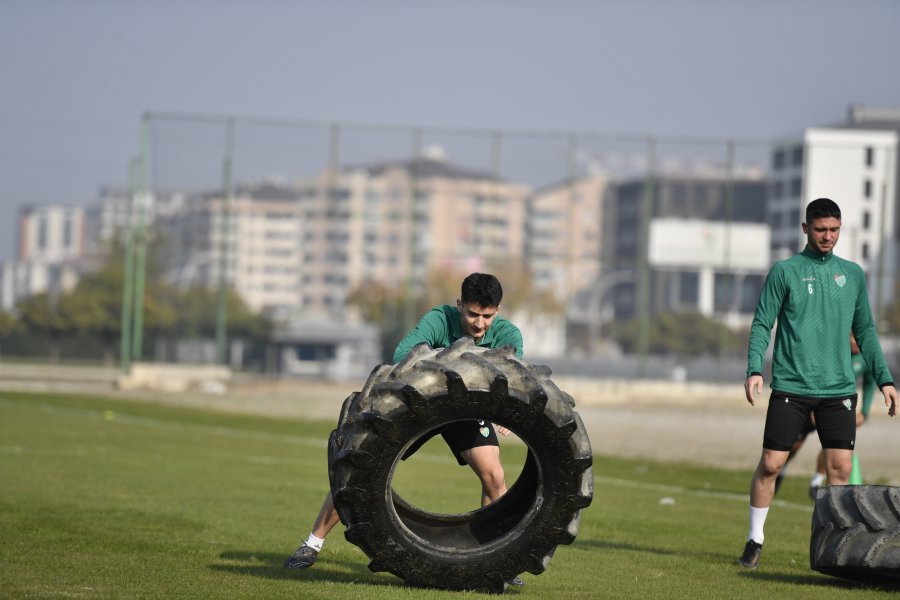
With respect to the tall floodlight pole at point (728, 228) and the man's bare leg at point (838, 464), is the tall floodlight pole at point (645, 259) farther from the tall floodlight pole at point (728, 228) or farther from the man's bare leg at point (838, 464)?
the man's bare leg at point (838, 464)

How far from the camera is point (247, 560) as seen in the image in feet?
26.3

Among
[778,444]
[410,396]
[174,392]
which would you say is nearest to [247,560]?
[410,396]

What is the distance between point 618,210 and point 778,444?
38.2 m

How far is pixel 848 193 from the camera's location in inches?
1768

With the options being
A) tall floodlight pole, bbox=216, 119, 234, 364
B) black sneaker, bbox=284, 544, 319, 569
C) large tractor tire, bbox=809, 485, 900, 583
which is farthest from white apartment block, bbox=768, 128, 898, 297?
black sneaker, bbox=284, 544, 319, 569

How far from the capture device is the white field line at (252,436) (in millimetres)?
14734

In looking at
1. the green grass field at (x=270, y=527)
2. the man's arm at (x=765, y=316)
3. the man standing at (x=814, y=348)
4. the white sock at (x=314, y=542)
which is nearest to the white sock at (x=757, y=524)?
the man standing at (x=814, y=348)

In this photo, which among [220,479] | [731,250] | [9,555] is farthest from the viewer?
[731,250]

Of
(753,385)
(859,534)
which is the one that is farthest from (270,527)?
(859,534)

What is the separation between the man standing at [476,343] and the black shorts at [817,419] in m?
1.94

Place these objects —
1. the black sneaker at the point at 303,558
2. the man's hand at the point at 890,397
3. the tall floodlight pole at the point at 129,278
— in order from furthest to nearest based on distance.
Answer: the tall floodlight pole at the point at 129,278 < the man's hand at the point at 890,397 < the black sneaker at the point at 303,558

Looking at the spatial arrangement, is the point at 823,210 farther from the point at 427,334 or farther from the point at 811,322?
the point at 427,334

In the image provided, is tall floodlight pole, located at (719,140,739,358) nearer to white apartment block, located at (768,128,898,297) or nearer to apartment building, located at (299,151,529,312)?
white apartment block, located at (768,128,898,297)

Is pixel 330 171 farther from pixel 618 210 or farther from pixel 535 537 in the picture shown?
pixel 535 537
